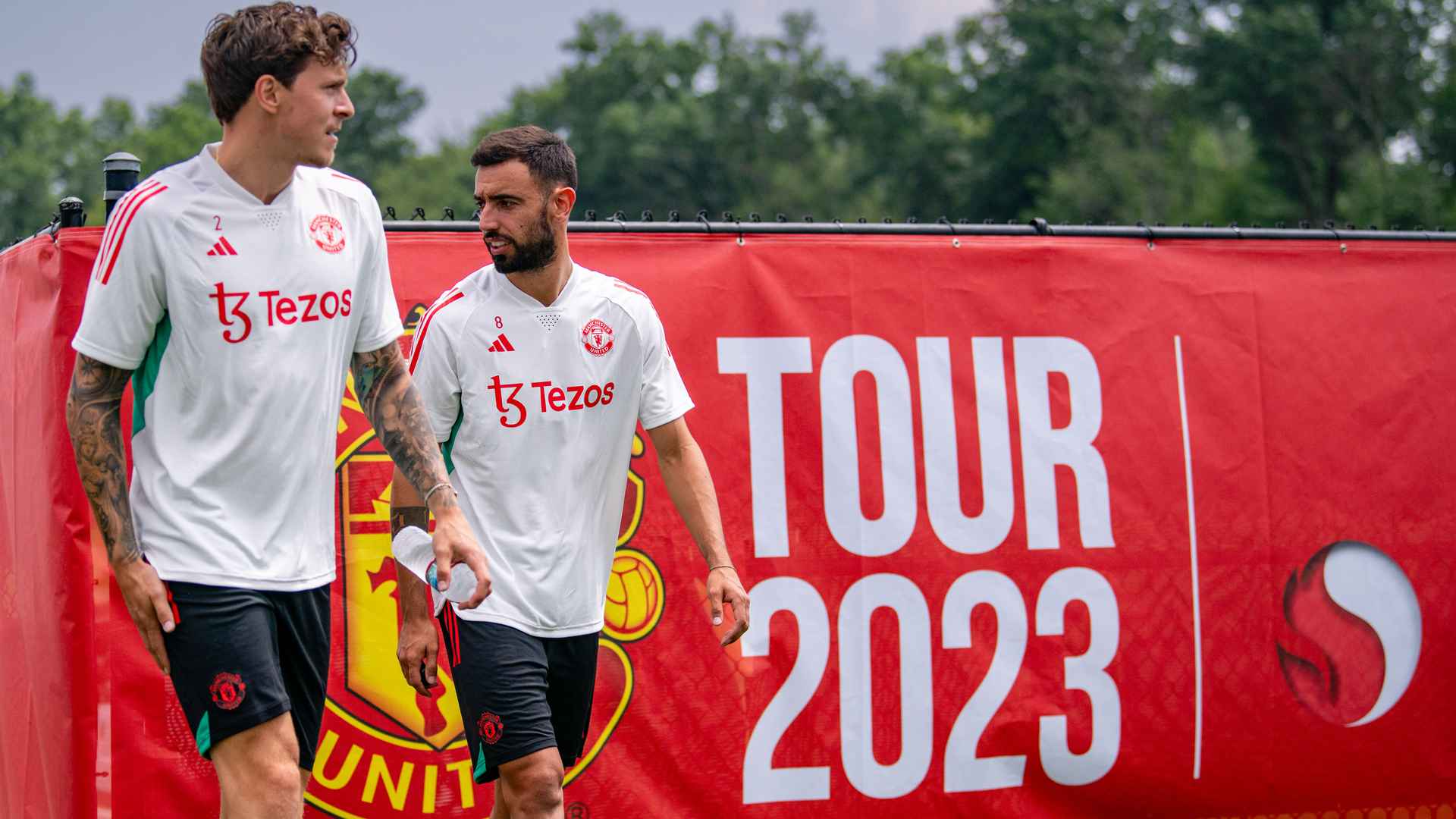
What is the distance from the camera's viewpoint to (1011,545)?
519cm

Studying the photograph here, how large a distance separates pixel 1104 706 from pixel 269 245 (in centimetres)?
349

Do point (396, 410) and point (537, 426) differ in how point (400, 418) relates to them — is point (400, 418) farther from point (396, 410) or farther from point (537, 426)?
point (537, 426)

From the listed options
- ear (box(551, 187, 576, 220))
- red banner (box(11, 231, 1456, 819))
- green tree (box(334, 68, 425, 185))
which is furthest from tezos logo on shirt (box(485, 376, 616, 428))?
green tree (box(334, 68, 425, 185))

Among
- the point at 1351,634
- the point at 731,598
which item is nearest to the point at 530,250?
the point at 731,598

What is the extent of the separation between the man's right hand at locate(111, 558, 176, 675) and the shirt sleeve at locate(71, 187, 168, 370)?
1.26 ft

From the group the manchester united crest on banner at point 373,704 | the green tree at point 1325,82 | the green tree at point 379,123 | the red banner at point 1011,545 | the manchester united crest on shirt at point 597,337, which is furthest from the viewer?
the green tree at point 379,123

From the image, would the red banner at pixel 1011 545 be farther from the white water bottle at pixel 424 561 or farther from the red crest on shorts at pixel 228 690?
the red crest on shorts at pixel 228 690

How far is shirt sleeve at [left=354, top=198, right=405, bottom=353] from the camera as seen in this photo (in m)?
3.14

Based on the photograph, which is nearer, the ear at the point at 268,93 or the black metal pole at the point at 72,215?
the ear at the point at 268,93

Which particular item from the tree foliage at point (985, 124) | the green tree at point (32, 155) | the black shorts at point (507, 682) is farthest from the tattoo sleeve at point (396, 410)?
the green tree at point (32, 155)

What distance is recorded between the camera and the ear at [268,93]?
2.85 m

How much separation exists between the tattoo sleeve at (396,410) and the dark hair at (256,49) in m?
0.60

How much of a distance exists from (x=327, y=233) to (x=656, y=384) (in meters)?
1.23

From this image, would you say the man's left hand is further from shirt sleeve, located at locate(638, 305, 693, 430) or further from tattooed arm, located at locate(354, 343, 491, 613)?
tattooed arm, located at locate(354, 343, 491, 613)
